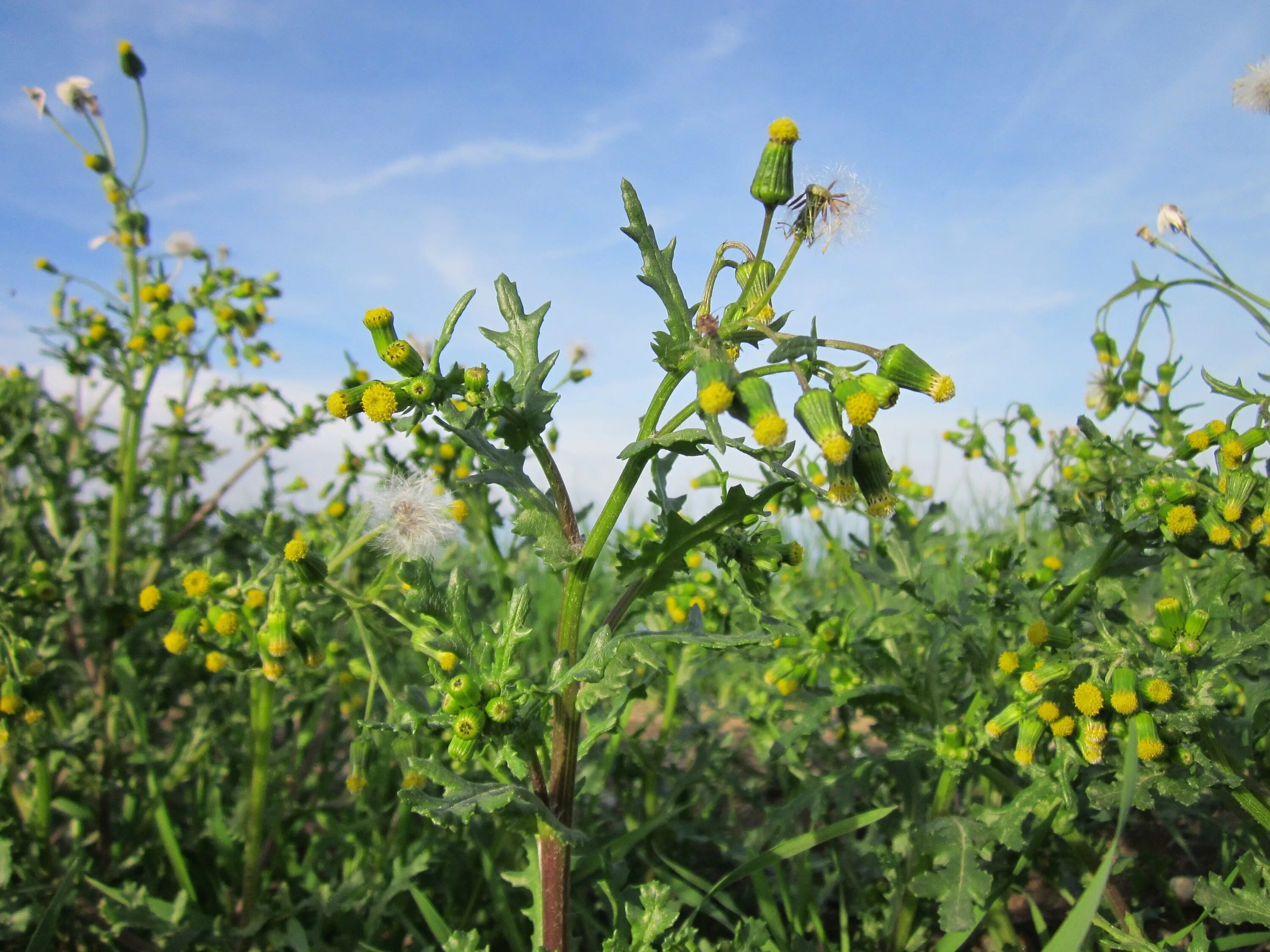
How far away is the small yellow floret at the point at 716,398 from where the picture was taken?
1.45 metres

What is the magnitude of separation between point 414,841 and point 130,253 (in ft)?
8.47

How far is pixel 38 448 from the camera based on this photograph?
3.47m

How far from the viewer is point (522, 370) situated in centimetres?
180

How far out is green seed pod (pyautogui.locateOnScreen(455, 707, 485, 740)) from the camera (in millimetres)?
1626

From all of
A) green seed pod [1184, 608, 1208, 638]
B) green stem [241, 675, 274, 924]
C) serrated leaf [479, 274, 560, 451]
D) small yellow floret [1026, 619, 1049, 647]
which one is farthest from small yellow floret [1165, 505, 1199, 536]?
green stem [241, 675, 274, 924]

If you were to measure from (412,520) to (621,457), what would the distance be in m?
0.89

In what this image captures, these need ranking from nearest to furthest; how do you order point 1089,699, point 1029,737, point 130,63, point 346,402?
point 346,402 < point 1089,699 < point 1029,737 < point 130,63

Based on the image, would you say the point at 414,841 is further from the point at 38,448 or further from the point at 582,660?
the point at 38,448

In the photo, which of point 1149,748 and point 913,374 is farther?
point 1149,748

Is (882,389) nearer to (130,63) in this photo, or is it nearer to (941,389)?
(941,389)

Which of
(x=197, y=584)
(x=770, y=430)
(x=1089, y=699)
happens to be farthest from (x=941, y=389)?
(x=197, y=584)

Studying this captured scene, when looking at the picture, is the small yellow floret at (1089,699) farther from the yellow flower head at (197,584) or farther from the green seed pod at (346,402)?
the yellow flower head at (197,584)

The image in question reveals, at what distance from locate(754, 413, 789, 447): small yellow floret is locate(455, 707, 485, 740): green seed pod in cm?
71

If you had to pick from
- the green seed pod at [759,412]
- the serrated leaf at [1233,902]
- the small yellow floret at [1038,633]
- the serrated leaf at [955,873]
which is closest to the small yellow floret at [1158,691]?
the small yellow floret at [1038,633]
